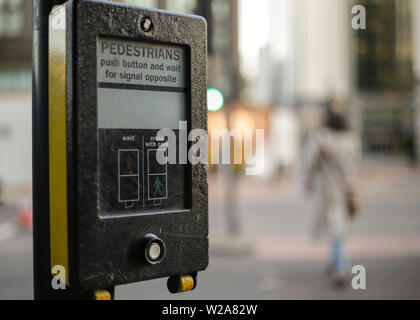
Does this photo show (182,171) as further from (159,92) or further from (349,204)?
(349,204)

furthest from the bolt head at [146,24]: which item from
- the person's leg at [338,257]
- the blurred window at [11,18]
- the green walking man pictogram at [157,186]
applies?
the blurred window at [11,18]

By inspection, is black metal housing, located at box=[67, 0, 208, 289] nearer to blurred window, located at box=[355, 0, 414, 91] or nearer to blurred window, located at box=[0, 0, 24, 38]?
blurred window, located at box=[0, 0, 24, 38]

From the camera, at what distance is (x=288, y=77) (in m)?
42.8

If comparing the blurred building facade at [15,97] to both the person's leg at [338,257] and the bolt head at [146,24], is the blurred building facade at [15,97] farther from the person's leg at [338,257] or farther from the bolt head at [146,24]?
the bolt head at [146,24]

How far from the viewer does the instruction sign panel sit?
5.67ft

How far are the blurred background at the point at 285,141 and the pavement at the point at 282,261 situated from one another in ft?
0.08

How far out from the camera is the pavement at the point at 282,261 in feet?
20.8

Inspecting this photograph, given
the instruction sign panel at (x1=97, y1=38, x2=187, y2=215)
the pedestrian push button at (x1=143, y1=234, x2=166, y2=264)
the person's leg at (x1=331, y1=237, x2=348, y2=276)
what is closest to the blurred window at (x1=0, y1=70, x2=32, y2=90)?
the person's leg at (x1=331, y1=237, x2=348, y2=276)

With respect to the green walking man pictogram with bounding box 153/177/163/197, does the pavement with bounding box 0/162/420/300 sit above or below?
below

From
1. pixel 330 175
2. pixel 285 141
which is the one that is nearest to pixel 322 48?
pixel 285 141

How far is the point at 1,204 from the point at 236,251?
34.3 ft

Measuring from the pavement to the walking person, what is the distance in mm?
285

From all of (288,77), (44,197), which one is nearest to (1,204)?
(44,197)

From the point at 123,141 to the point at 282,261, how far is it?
6.82 meters
